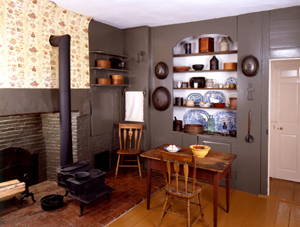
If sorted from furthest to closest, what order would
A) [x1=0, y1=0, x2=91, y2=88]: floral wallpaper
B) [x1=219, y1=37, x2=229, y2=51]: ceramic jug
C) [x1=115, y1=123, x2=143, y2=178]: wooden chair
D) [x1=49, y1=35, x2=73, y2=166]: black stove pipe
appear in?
1. [x1=115, y1=123, x2=143, y2=178]: wooden chair
2. [x1=219, y1=37, x2=229, y2=51]: ceramic jug
3. [x1=49, y1=35, x2=73, y2=166]: black stove pipe
4. [x1=0, y1=0, x2=91, y2=88]: floral wallpaper

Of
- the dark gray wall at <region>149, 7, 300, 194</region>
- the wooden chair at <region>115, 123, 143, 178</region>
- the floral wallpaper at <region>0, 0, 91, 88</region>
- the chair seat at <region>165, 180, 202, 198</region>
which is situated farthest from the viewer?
the wooden chair at <region>115, 123, 143, 178</region>

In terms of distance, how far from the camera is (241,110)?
4.00 m

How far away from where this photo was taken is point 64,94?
349 centimetres

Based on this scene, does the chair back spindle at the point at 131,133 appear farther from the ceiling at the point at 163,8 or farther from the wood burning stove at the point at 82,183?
the ceiling at the point at 163,8

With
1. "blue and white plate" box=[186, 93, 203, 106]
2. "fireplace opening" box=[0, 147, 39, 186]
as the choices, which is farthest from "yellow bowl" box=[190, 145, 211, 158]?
"fireplace opening" box=[0, 147, 39, 186]

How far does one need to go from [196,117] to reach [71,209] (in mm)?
2677

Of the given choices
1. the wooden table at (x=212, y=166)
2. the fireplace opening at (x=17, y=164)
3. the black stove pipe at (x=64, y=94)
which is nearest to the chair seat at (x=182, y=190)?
the wooden table at (x=212, y=166)

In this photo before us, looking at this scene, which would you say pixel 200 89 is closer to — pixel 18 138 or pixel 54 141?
pixel 54 141

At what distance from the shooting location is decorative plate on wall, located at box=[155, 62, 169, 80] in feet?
15.1

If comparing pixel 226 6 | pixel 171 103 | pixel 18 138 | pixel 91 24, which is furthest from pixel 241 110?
pixel 18 138

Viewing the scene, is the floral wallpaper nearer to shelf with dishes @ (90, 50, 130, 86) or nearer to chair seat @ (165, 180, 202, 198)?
A: shelf with dishes @ (90, 50, 130, 86)

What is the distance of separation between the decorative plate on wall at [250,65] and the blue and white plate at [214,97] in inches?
29.6

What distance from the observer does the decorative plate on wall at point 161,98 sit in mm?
4645

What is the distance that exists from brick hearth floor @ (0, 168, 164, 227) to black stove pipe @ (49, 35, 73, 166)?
2.01ft
